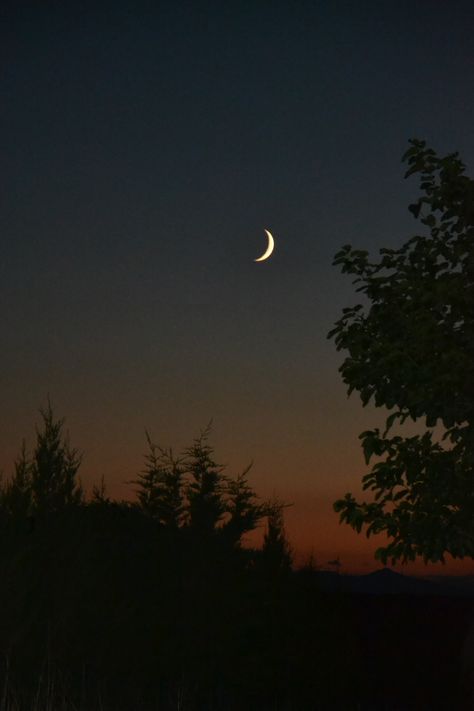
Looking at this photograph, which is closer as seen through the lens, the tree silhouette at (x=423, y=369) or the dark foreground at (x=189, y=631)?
the tree silhouette at (x=423, y=369)

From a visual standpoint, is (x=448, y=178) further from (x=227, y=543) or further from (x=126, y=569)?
(x=227, y=543)

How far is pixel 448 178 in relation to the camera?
15.6 m

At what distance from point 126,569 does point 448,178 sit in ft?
41.7

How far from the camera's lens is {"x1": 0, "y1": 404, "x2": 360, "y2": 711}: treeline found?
799 inches

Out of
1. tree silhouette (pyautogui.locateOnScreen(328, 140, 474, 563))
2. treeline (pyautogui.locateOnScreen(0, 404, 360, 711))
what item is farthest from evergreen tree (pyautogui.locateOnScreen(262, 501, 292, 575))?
tree silhouette (pyautogui.locateOnScreen(328, 140, 474, 563))

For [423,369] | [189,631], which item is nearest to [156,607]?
[189,631]

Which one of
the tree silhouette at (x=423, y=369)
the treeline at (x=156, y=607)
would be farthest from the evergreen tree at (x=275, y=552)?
the tree silhouette at (x=423, y=369)

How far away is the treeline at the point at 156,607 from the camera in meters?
20.3

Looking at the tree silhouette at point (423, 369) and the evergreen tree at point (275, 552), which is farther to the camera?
the evergreen tree at point (275, 552)

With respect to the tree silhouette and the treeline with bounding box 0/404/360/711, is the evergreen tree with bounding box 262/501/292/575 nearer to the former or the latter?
the treeline with bounding box 0/404/360/711

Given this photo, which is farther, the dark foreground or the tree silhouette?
the dark foreground

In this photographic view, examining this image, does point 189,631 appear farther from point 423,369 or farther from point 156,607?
point 423,369

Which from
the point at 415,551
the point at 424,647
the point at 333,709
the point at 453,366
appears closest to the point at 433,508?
the point at 415,551

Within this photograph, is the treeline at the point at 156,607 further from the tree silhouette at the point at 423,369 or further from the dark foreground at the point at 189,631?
the tree silhouette at the point at 423,369
